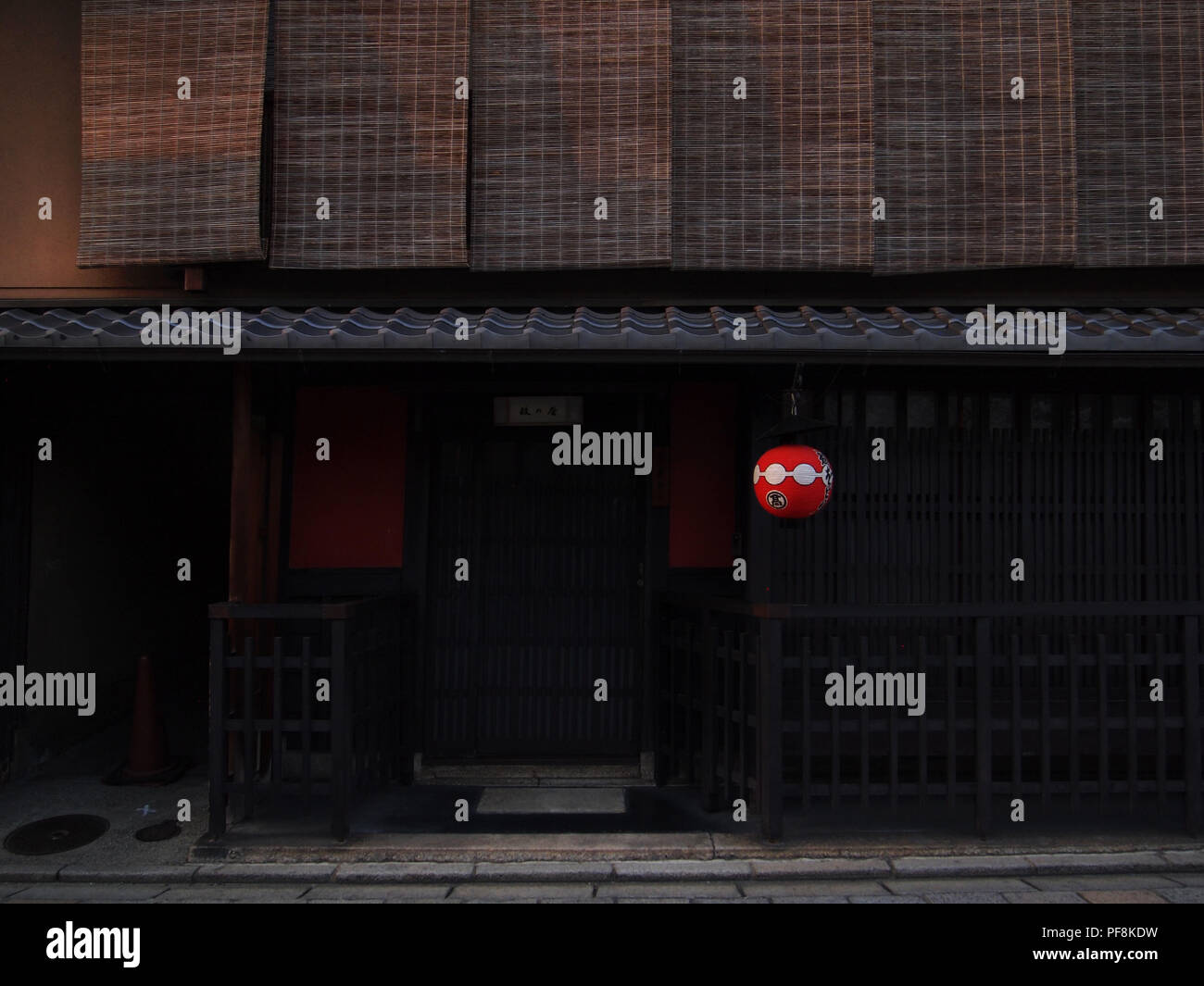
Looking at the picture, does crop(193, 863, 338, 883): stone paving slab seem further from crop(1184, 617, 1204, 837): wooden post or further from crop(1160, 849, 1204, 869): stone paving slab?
crop(1184, 617, 1204, 837): wooden post

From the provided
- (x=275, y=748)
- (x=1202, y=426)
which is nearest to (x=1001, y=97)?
(x=1202, y=426)

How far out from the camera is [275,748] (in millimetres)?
6387

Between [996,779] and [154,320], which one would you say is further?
[996,779]

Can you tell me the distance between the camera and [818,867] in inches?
229

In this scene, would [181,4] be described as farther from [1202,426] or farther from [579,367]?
[1202,426]

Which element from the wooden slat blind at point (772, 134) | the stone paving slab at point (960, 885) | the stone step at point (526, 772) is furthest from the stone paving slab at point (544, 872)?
the wooden slat blind at point (772, 134)

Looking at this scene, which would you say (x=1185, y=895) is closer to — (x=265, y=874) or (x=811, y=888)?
(x=811, y=888)

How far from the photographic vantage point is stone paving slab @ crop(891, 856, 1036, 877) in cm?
575

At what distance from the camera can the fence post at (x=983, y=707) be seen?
6.25m

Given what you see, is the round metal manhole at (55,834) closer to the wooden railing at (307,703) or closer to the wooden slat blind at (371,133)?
the wooden railing at (307,703)

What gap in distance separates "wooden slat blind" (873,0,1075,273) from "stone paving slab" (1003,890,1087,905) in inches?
223

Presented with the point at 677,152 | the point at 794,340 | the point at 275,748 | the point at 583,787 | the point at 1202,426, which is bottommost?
the point at 583,787

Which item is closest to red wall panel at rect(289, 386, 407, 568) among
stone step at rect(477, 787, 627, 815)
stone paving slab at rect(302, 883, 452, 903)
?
stone step at rect(477, 787, 627, 815)

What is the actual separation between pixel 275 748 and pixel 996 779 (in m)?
6.47
